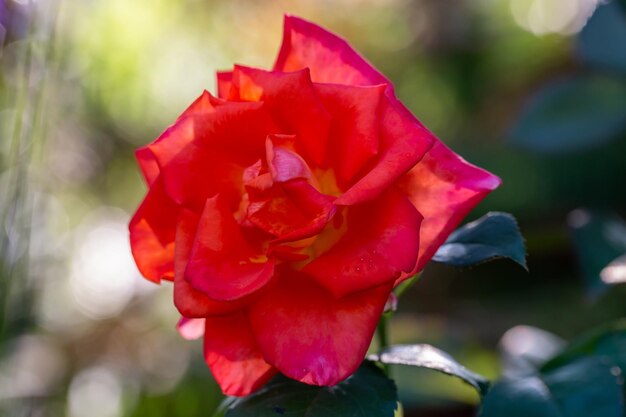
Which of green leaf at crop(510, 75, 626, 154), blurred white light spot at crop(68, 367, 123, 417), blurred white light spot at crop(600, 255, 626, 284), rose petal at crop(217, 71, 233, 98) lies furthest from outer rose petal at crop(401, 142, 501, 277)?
blurred white light spot at crop(68, 367, 123, 417)

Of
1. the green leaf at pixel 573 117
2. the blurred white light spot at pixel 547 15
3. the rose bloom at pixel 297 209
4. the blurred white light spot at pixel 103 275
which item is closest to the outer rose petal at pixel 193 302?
the rose bloom at pixel 297 209

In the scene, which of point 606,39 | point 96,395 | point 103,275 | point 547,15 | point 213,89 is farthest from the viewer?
point 547,15

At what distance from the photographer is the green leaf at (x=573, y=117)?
82cm

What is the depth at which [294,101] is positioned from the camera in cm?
36

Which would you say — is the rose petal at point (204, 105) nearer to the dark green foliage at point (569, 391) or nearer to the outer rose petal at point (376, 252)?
the outer rose petal at point (376, 252)

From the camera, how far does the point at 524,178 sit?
1945 millimetres

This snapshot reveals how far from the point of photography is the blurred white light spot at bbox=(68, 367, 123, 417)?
4.03 ft

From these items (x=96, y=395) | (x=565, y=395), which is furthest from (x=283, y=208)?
(x=96, y=395)

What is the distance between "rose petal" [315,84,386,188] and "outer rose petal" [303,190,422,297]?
0.07 ft

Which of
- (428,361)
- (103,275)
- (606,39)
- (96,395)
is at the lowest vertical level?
(103,275)

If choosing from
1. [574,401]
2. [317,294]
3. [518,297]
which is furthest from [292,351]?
[518,297]

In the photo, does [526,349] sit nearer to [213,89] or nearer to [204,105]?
[204,105]

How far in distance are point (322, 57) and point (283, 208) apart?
0.09 m

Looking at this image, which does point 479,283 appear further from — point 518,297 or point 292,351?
point 292,351
